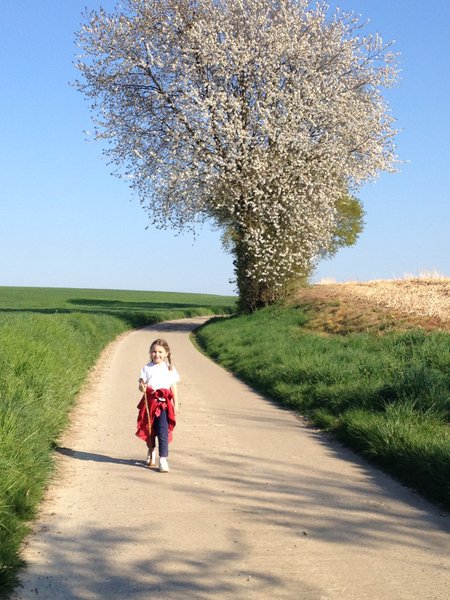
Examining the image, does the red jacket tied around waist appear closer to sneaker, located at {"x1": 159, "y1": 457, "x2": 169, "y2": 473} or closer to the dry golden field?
sneaker, located at {"x1": 159, "y1": 457, "x2": 169, "y2": 473}

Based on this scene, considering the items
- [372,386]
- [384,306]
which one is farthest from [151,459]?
[384,306]

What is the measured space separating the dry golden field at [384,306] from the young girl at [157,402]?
11345mm

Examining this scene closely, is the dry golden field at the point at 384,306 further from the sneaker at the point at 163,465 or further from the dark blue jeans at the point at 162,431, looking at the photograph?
the sneaker at the point at 163,465

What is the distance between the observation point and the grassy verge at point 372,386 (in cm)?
862

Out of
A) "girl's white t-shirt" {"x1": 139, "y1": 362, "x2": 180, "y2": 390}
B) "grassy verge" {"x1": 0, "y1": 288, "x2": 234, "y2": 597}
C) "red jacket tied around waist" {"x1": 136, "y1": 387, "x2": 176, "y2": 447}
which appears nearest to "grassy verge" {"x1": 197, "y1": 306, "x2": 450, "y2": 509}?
"red jacket tied around waist" {"x1": 136, "y1": 387, "x2": 176, "y2": 447}

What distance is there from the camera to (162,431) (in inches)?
352

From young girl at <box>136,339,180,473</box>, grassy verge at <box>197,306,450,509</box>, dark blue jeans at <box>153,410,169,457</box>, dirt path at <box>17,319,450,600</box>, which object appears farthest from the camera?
young girl at <box>136,339,180,473</box>

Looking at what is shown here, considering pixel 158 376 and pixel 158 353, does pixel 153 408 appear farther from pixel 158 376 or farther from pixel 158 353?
pixel 158 353

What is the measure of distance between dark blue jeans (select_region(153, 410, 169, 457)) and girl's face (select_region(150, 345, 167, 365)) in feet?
2.24

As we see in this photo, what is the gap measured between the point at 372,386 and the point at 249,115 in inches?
844

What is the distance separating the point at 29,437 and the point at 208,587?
368 centimetres

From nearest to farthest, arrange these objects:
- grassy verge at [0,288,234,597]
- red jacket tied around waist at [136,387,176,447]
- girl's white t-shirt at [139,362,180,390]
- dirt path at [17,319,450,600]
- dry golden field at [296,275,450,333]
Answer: dirt path at [17,319,450,600] → grassy verge at [0,288,234,597] → red jacket tied around waist at [136,387,176,447] → girl's white t-shirt at [139,362,180,390] → dry golden field at [296,275,450,333]

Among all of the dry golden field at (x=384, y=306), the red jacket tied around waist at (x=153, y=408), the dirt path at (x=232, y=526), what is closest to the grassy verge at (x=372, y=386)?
the dirt path at (x=232, y=526)

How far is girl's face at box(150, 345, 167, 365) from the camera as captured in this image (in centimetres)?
936
